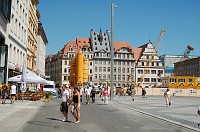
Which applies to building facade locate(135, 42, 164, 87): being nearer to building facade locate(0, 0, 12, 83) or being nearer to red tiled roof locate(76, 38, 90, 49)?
red tiled roof locate(76, 38, 90, 49)

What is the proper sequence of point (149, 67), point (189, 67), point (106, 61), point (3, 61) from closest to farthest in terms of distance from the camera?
point (3, 61) < point (149, 67) < point (106, 61) < point (189, 67)

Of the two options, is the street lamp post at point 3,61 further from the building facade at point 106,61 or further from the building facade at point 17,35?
the building facade at point 106,61

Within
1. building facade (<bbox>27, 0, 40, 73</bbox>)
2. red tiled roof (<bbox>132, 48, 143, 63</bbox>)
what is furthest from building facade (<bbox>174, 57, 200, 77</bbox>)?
building facade (<bbox>27, 0, 40, 73</bbox>)

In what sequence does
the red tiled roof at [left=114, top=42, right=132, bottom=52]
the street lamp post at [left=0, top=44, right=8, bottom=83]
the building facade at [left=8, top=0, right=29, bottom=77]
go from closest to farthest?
the street lamp post at [left=0, top=44, right=8, bottom=83], the building facade at [left=8, top=0, right=29, bottom=77], the red tiled roof at [left=114, top=42, right=132, bottom=52]

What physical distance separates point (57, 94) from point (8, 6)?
50.9 ft

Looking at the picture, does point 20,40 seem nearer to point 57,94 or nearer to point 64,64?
point 57,94

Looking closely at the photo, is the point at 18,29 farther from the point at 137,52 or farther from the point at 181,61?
the point at 181,61

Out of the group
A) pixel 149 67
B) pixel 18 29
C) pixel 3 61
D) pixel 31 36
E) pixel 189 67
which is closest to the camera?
pixel 3 61

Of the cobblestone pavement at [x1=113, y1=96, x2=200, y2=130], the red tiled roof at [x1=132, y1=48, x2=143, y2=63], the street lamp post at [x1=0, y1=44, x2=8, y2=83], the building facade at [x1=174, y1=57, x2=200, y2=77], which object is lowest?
the cobblestone pavement at [x1=113, y1=96, x2=200, y2=130]

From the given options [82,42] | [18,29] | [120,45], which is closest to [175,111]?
[18,29]

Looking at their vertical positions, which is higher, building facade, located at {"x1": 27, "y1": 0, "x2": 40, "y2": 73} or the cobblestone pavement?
building facade, located at {"x1": 27, "y1": 0, "x2": 40, "y2": 73}

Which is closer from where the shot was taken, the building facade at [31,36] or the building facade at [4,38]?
the building facade at [4,38]


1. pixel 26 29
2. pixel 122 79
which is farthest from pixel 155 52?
pixel 26 29

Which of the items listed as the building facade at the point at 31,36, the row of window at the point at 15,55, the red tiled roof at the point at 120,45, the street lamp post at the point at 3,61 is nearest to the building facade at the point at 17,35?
the row of window at the point at 15,55
